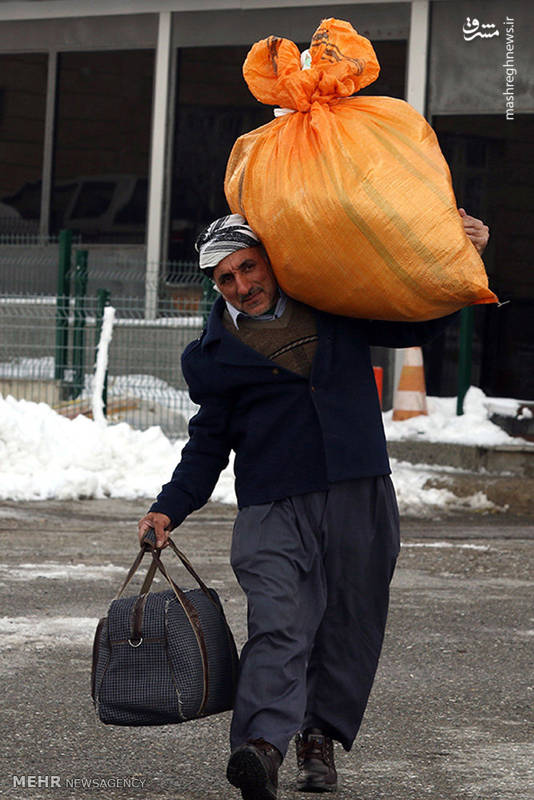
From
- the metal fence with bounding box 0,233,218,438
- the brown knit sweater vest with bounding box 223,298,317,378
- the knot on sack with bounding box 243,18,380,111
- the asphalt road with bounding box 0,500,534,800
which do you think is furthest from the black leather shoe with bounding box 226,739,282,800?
the metal fence with bounding box 0,233,218,438

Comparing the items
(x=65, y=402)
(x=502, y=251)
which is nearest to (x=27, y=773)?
(x=65, y=402)

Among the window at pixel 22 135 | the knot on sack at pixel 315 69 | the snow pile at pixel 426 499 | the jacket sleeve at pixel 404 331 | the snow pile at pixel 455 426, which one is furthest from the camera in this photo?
the window at pixel 22 135

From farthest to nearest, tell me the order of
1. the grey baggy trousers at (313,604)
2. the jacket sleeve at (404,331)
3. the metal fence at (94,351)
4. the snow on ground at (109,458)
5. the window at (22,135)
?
1. the window at (22,135)
2. the metal fence at (94,351)
3. the snow on ground at (109,458)
4. the jacket sleeve at (404,331)
5. the grey baggy trousers at (313,604)

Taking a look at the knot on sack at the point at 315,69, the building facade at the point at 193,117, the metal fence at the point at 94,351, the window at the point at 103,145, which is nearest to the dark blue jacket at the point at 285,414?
the knot on sack at the point at 315,69

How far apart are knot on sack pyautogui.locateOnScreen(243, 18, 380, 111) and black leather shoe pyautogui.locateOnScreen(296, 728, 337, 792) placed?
183 centimetres

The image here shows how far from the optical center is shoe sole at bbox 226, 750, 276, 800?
12.1ft

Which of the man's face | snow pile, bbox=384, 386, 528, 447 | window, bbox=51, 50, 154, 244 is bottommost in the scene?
snow pile, bbox=384, 386, 528, 447

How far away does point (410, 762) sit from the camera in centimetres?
443

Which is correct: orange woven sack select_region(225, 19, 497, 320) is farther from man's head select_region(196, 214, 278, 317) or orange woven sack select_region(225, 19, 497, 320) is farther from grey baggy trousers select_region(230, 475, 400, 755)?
grey baggy trousers select_region(230, 475, 400, 755)

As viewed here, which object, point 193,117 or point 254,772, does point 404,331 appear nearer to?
point 254,772

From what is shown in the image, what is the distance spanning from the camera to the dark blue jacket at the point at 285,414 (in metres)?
4.09

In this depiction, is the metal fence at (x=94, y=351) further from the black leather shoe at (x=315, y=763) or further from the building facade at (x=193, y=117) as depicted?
the black leather shoe at (x=315, y=763)

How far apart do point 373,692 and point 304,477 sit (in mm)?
1504

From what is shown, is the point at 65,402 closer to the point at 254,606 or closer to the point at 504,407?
the point at 504,407
